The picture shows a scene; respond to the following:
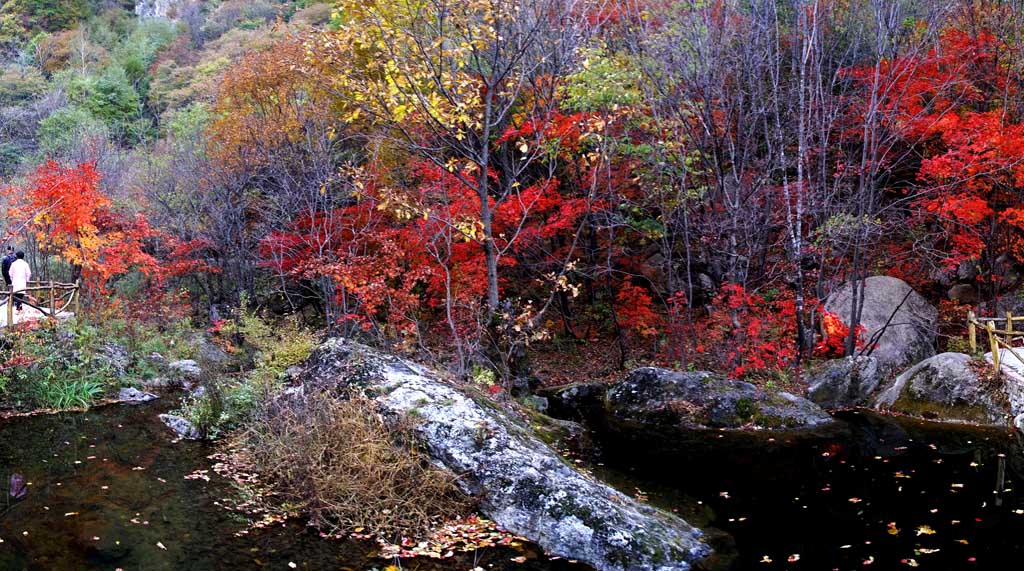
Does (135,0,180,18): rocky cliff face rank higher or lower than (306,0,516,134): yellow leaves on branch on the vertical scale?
higher

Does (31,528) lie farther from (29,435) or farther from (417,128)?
(417,128)

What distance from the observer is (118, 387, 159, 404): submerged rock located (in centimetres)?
1251

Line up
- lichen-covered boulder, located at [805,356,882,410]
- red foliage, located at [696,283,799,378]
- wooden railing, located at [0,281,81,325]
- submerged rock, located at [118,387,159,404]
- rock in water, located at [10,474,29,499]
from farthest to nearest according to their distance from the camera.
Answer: red foliage, located at [696,283,799,378]
wooden railing, located at [0,281,81,325]
submerged rock, located at [118,387,159,404]
lichen-covered boulder, located at [805,356,882,410]
rock in water, located at [10,474,29,499]

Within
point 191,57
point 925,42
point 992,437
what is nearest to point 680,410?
point 992,437

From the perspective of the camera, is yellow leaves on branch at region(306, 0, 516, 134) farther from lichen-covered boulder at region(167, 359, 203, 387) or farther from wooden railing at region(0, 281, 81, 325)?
wooden railing at region(0, 281, 81, 325)

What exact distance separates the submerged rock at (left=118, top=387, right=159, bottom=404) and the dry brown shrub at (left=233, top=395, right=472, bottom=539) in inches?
244

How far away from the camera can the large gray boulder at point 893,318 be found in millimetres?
13930

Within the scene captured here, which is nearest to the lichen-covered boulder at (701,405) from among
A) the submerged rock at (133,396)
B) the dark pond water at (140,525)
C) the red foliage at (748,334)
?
the red foliage at (748,334)

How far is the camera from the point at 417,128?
14523 mm

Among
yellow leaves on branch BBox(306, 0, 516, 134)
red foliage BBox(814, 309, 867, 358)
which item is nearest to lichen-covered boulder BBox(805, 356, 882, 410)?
red foliage BBox(814, 309, 867, 358)

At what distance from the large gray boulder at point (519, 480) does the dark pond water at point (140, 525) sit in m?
0.36

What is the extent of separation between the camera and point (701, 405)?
11.0 metres

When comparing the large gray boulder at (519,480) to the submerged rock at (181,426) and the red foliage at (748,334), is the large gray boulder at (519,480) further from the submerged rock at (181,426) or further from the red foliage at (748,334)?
the red foliage at (748,334)

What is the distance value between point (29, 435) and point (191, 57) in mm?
39221
